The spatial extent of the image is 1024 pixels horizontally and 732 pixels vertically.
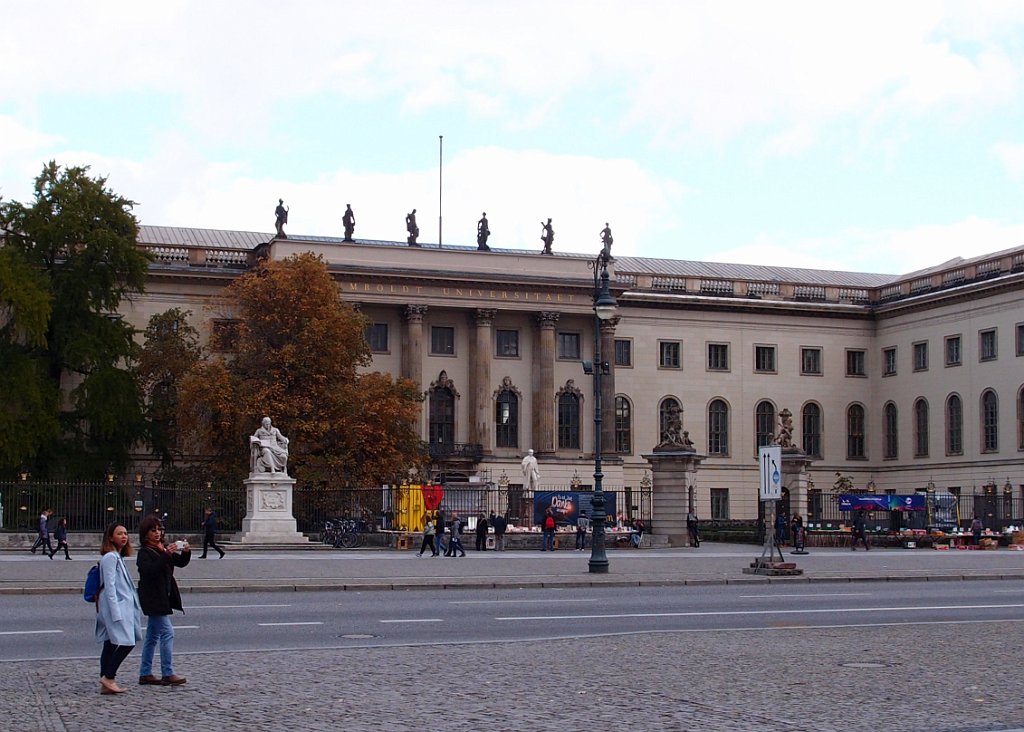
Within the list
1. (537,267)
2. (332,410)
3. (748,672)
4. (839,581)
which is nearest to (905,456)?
(537,267)

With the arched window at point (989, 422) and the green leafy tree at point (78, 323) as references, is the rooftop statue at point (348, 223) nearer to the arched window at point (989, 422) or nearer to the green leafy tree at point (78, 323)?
the green leafy tree at point (78, 323)

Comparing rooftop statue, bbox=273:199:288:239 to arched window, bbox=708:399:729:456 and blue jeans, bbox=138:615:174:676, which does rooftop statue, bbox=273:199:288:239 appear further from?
blue jeans, bbox=138:615:174:676

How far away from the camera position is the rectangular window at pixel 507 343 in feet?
298

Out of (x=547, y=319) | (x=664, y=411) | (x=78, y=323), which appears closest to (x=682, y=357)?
(x=664, y=411)

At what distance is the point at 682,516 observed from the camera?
58.7m

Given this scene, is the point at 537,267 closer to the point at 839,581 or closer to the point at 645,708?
the point at 839,581

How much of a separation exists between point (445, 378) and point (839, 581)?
52.5m

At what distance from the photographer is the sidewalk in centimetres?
3391

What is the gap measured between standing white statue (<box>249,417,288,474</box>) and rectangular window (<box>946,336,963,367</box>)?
49377 millimetres

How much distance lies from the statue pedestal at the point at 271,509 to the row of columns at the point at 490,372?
34445 millimetres

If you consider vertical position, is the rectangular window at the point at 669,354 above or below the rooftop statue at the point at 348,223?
below

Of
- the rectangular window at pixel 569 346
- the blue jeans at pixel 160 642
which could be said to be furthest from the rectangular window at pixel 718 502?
the blue jeans at pixel 160 642

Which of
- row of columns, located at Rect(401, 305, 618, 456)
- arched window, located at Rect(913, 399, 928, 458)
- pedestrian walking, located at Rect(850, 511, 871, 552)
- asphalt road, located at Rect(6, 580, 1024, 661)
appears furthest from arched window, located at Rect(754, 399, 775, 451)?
asphalt road, located at Rect(6, 580, 1024, 661)

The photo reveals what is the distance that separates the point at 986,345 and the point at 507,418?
25.8 metres
